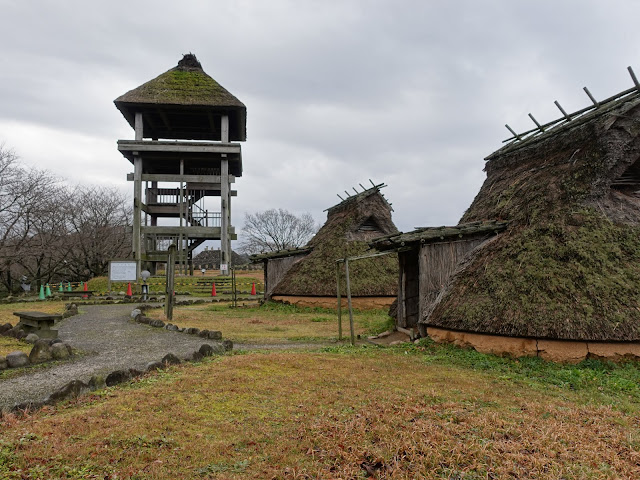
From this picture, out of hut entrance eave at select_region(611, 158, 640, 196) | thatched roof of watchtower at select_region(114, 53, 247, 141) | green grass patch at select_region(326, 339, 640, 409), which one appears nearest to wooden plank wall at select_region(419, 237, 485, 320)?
green grass patch at select_region(326, 339, 640, 409)

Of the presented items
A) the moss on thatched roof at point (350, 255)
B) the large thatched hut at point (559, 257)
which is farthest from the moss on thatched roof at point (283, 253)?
the large thatched hut at point (559, 257)

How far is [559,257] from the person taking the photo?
8586 mm

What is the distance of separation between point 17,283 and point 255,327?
35.5 m

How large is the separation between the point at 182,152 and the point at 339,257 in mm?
14600

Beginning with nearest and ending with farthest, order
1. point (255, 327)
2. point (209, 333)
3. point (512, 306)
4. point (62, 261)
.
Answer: point (512, 306)
point (209, 333)
point (255, 327)
point (62, 261)

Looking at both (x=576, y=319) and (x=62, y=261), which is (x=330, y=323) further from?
(x=62, y=261)

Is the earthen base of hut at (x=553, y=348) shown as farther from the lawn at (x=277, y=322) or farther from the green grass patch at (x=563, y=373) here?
the lawn at (x=277, y=322)

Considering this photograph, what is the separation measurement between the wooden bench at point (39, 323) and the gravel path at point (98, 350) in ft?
1.53

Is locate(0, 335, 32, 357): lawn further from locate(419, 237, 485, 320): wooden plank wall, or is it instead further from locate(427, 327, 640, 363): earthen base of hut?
locate(427, 327, 640, 363): earthen base of hut

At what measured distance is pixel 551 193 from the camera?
9.74 m

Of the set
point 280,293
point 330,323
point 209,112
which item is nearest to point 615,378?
point 330,323

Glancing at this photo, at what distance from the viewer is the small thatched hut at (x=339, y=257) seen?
1892 centimetres

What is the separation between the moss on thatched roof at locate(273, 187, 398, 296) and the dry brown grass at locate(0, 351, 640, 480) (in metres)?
12.5

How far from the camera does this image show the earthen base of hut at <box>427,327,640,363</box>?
7484 mm
